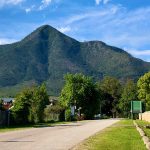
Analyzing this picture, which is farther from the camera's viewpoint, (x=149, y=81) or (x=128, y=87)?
(x=128, y=87)

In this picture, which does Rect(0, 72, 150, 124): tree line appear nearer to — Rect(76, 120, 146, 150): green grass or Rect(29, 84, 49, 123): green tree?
Rect(29, 84, 49, 123): green tree

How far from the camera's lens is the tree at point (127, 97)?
13988 centimetres

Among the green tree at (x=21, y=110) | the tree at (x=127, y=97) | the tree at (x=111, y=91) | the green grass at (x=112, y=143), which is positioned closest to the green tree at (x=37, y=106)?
the green tree at (x=21, y=110)

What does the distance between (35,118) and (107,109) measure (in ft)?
292

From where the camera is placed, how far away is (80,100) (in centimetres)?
10662

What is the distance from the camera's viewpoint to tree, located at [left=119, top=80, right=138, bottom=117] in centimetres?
13988

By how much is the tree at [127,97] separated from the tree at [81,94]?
32.0 meters

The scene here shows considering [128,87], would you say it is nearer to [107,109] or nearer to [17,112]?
[107,109]

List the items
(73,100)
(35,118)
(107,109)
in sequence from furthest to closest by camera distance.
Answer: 1. (107,109)
2. (73,100)
3. (35,118)

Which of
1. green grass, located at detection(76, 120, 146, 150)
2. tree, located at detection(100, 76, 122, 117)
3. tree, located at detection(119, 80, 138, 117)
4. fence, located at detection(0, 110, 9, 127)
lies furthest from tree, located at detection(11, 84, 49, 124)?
tree, located at detection(100, 76, 122, 117)

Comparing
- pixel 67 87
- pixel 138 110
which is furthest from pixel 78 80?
pixel 138 110

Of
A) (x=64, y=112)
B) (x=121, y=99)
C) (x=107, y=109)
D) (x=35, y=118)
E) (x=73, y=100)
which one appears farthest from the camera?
(x=107, y=109)

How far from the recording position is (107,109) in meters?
152

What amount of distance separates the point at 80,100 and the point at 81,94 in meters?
1.49
